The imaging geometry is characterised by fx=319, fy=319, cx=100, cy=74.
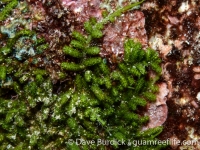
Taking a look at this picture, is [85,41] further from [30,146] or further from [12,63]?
[30,146]

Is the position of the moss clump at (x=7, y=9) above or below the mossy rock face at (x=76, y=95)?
above

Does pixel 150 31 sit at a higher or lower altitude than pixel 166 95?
higher

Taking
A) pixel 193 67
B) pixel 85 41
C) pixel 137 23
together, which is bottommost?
pixel 193 67

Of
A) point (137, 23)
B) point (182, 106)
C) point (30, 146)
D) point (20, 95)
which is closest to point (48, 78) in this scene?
point (20, 95)

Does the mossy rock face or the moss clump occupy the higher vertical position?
the moss clump

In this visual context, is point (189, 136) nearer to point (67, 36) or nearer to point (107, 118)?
point (107, 118)

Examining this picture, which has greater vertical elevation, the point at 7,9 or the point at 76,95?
the point at 7,9
